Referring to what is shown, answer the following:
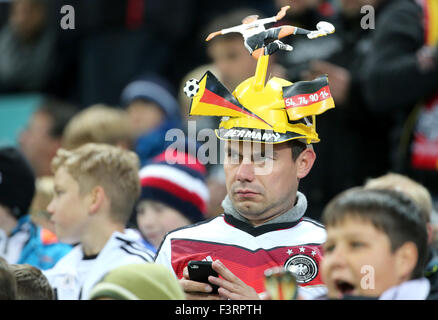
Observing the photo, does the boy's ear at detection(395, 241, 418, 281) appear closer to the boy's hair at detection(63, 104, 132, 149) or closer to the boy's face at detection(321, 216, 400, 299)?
the boy's face at detection(321, 216, 400, 299)

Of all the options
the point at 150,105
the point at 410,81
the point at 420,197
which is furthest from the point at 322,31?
the point at 150,105

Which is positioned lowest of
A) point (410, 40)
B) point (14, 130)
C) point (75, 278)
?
point (75, 278)

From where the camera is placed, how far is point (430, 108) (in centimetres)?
588

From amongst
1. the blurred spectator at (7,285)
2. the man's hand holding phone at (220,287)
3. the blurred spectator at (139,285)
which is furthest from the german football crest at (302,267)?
the blurred spectator at (7,285)

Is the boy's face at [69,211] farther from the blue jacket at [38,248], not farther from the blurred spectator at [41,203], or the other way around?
the blurred spectator at [41,203]

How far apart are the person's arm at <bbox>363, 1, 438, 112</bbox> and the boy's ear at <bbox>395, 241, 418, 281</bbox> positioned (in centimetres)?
280

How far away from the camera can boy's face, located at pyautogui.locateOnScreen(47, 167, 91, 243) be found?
451cm

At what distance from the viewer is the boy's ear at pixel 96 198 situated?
455 cm

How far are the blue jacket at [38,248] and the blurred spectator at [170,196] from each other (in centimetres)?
51

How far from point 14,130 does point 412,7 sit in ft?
15.6

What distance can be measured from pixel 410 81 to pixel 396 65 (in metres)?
0.16

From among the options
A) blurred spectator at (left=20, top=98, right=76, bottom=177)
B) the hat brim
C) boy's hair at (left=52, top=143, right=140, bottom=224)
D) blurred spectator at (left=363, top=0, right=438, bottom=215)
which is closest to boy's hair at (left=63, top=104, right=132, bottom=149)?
blurred spectator at (left=20, top=98, right=76, bottom=177)
